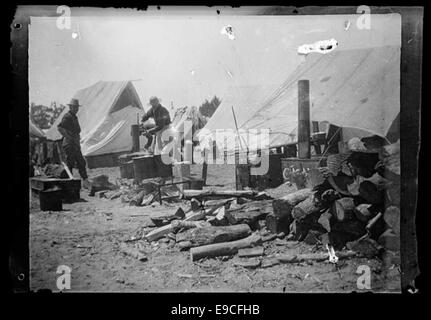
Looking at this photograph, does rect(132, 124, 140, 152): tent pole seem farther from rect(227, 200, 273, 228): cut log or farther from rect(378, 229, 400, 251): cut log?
rect(378, 229, 400, 251): cut log

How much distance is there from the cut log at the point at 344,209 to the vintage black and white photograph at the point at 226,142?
0.01 m

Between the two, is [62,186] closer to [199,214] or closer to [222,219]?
[199,214]

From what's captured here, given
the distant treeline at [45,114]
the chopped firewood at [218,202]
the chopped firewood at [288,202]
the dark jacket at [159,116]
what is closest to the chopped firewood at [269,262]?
the chopped firewood at [288,202]

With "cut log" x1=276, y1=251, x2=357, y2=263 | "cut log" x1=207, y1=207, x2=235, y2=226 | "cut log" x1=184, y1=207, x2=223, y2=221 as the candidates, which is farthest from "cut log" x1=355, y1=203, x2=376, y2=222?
"cut log" x1=184, y1=207, x2=223, y2=221

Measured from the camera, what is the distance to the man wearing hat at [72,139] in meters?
3.42

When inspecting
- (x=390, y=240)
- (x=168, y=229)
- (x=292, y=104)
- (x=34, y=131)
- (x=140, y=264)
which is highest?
(x=292, y=104)

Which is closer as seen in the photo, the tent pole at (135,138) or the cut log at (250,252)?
the cut log at (250,252)

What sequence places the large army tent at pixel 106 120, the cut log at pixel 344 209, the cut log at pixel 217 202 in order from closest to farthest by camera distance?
the cut log at pixel 344 209, the large army tent at pixel 106 120, the cut log at pixel 217 202

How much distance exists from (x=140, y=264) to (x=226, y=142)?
1.48 metres

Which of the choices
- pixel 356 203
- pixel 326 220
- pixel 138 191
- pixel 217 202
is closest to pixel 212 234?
pixel 217 202

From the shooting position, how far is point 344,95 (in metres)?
3.35

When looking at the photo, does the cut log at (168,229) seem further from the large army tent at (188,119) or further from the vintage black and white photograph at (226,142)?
the large army tent at (188,119)

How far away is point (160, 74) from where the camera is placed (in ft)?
11.1
